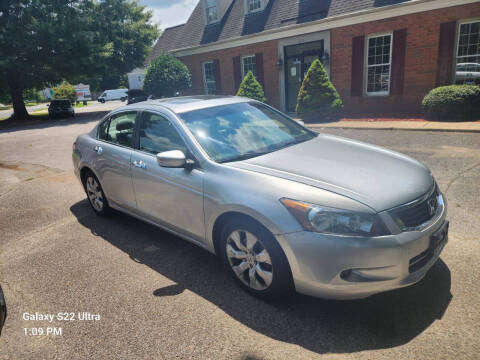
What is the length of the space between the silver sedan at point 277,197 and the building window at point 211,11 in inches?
742

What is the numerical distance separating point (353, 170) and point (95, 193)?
3.77 meters

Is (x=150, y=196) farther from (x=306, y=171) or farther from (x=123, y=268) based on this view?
(x=306, y=171)

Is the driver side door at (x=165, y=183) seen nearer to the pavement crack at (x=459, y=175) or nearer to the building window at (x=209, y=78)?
the pavement crack at (x=459, y=175)

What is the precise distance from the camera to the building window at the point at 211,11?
21141mm

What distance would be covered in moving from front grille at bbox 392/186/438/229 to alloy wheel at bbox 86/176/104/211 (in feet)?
13.1

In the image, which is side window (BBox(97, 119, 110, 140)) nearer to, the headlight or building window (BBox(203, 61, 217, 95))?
the headlight

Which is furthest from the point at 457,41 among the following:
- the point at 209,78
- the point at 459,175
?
the point at 209,78

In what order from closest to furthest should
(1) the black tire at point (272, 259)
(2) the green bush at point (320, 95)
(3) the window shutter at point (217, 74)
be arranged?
(1) the black tire at point (272, 259), (2) the green bush at point (320, 95), (3) the window shutter at point (217, 74)

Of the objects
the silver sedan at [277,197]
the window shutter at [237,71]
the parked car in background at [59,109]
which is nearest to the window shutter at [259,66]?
the window shutter at [237,71]

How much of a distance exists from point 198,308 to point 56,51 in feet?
83.9

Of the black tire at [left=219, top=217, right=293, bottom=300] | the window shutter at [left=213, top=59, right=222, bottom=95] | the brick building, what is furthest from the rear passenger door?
the window shutter at [left=213, top=59, right=222, bottom=95]

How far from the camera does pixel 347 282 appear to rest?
8.47ft

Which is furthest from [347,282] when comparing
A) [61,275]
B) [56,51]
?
[56,51]

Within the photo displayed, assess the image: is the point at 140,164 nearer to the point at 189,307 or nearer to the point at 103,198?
the point at 103,198
